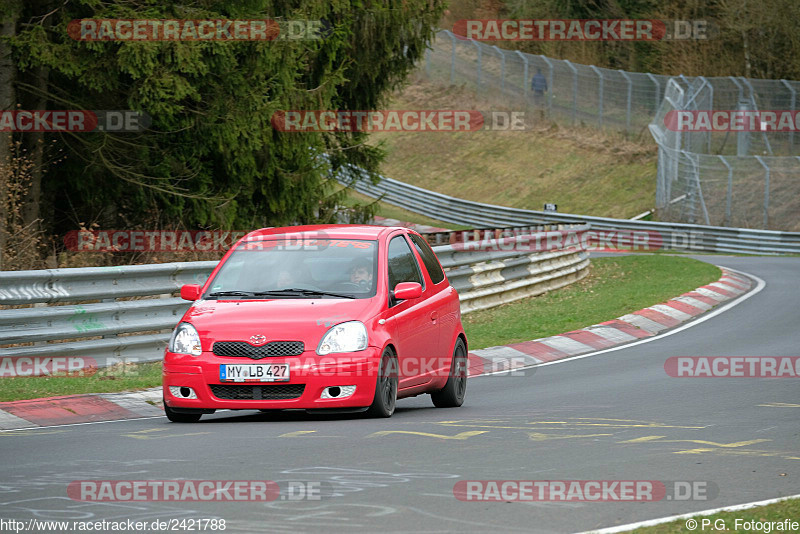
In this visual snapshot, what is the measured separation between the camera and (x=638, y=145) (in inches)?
2197

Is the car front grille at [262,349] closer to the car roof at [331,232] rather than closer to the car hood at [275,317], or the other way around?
the car hood at [275,317]

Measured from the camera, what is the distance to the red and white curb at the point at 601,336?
14.6m

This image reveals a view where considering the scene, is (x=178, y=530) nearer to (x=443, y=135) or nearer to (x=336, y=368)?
(x=336, y=368)

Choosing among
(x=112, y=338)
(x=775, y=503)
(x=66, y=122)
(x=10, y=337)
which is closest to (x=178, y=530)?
(x=775, y=503)

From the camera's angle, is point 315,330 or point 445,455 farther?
point 315,330

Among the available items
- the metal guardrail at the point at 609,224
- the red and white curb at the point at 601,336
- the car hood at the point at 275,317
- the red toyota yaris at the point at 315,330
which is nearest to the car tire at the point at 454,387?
the red toyota yaris at the point at 315,330

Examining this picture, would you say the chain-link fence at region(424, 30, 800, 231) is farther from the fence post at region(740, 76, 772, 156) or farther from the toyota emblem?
the toyota emblem

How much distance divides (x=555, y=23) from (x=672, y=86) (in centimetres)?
1984

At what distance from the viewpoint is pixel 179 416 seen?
957 centimetres

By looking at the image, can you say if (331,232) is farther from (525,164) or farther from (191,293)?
(525,164)

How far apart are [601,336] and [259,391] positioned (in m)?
8.50

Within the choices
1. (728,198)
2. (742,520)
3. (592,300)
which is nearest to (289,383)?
(742,520)

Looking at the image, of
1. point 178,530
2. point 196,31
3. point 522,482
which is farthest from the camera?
point 196,31

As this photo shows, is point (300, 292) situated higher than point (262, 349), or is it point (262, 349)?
point (300, 292)
